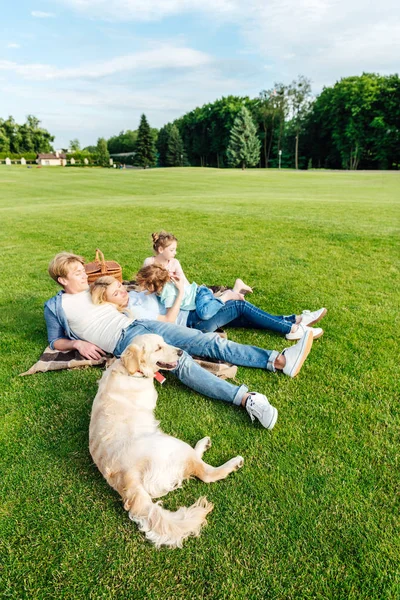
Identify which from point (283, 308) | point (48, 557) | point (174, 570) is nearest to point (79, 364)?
point (48, 557)

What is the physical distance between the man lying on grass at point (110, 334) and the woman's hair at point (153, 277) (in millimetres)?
511

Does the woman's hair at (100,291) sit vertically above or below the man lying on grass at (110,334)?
above

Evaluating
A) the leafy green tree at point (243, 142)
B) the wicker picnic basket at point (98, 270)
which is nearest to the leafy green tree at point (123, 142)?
the leafy green tree at point (243, 142)

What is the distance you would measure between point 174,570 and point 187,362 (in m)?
1.73

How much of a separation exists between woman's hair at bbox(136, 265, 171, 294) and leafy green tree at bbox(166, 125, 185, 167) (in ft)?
237

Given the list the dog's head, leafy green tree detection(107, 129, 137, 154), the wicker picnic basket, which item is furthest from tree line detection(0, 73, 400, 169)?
the dog's head

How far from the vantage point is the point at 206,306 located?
4.69 meters

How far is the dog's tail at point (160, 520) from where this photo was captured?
7.25 ft

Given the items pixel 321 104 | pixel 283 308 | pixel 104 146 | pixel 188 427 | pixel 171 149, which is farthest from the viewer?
pixel 104 146

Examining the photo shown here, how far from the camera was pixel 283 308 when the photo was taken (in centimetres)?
562

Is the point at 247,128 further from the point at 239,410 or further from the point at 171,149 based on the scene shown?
the point at 239,410

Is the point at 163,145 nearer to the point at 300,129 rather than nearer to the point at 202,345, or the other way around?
the point at 300,129

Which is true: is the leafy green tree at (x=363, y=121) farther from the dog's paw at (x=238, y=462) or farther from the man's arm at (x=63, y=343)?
the dog's paw at (x=238, y=462)

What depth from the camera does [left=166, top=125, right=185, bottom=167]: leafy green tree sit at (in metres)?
70.7
